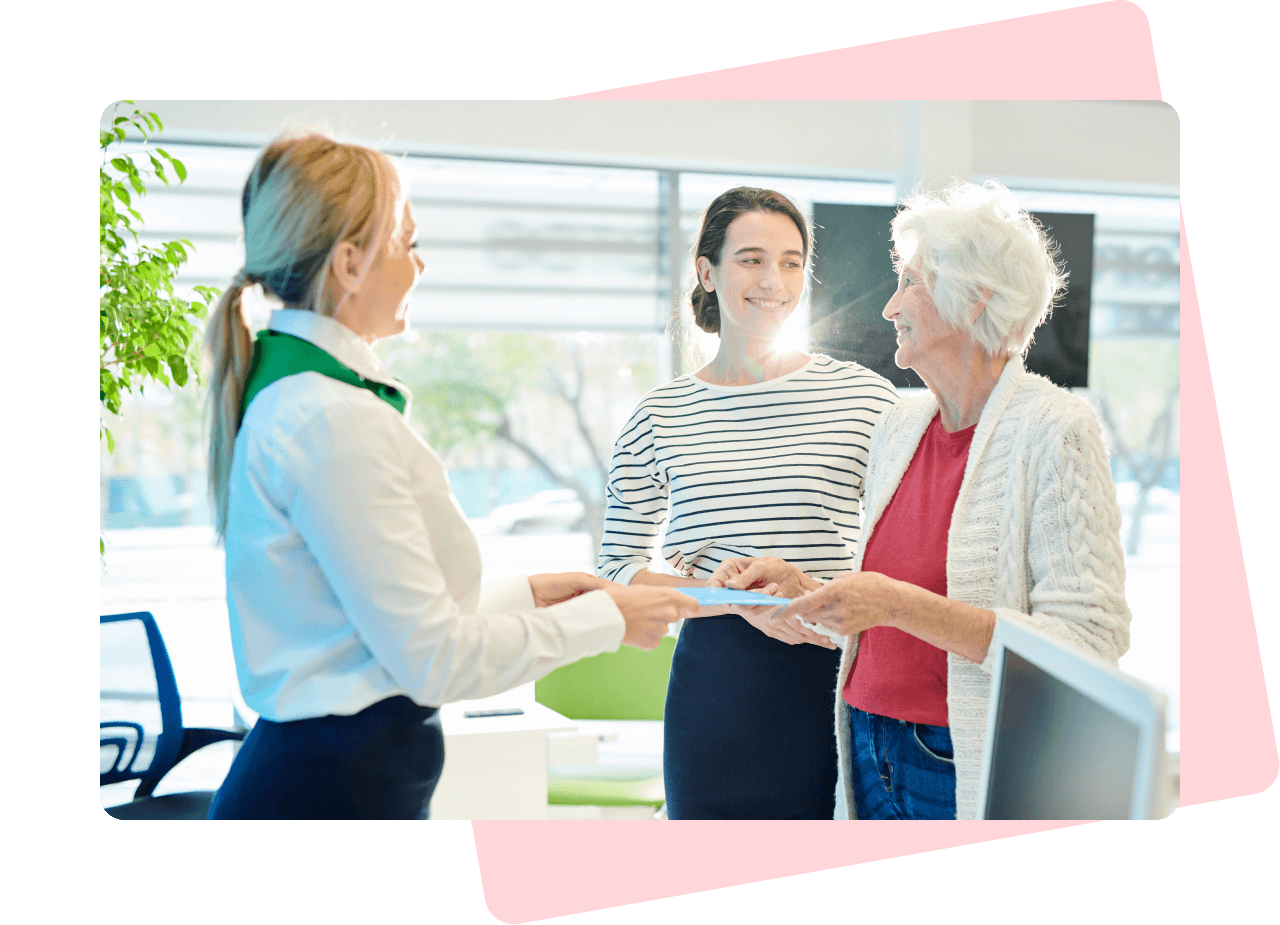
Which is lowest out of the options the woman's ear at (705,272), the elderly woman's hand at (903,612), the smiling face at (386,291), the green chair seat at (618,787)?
the green chair seat at (618,787)

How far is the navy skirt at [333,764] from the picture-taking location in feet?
6.39

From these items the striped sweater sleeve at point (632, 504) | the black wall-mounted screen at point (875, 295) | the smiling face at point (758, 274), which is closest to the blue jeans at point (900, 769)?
the striped sweater sleeve at point (632, 504)

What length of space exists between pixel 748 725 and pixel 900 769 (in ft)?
1.15

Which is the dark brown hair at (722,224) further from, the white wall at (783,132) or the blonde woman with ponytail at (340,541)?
the blonde woman with ponytail at (340,541)

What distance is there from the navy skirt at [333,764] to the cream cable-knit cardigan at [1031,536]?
108 centimetres

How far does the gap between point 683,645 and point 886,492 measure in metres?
0.58

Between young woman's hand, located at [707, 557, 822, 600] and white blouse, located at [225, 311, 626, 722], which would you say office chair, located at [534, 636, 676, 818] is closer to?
young woman's hand, located at [707, 557, 822, 600]

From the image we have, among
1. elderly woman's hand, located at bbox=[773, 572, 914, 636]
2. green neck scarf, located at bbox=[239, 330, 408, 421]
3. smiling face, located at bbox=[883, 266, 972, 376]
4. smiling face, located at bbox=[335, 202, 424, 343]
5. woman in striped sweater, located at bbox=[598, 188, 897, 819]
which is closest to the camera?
green neck scarf, located at bbox=[239, 330, 408, 421]

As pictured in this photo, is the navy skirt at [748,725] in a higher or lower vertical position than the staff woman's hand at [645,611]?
lower

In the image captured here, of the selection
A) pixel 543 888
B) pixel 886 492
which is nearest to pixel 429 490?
pixel 886 492

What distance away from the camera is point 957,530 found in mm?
2133

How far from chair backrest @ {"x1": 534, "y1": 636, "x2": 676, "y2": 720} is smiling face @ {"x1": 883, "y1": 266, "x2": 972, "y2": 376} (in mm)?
834

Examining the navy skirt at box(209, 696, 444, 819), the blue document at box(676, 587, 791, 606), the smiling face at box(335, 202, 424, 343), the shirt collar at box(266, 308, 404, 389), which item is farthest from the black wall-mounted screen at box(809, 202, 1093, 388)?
the navy skirt at box(209, 696, 444, 819)

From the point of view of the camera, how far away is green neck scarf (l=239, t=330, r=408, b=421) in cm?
187
